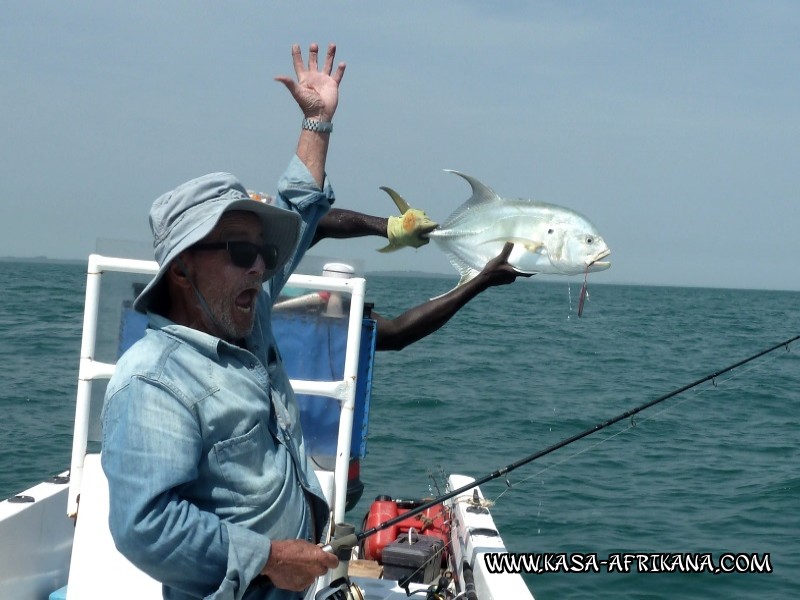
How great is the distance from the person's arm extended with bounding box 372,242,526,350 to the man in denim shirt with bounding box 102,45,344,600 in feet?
4.96

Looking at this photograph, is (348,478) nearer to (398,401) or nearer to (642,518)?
(642,518)

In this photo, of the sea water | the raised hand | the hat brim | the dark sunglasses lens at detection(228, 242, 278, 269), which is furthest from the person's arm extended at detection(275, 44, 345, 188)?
the sea water

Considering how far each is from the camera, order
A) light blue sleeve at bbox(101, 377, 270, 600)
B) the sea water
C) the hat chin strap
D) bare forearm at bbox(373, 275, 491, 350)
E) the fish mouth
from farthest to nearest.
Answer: the sea water, bare forearm at bbox(373, 275, 491, 350), the fish mouth, the hat chin strap, light blue sleeve at bbox(101, 377, 270, 600)

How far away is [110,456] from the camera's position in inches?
73.7

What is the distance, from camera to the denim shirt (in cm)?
184

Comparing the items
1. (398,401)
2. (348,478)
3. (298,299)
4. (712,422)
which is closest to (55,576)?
(348,478)

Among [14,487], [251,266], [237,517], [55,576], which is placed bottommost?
[14,487]

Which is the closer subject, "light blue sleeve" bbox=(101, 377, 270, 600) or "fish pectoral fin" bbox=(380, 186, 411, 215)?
"light blue sleeve" bbox=(101, 377, 270, 600)

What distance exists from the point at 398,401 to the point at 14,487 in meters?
6.56

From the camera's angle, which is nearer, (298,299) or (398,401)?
(298,299)

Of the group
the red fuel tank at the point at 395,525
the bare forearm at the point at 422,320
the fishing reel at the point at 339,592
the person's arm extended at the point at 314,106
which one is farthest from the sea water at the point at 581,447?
the person's arm extended at the point at 314,106

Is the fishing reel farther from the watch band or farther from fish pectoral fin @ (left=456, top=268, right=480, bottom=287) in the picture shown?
fish pectoral fin @ (left=456, top=268, right=480, bottom=287)

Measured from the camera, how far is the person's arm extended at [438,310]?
12.1 feet

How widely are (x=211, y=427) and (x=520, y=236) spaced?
1.95 meters
